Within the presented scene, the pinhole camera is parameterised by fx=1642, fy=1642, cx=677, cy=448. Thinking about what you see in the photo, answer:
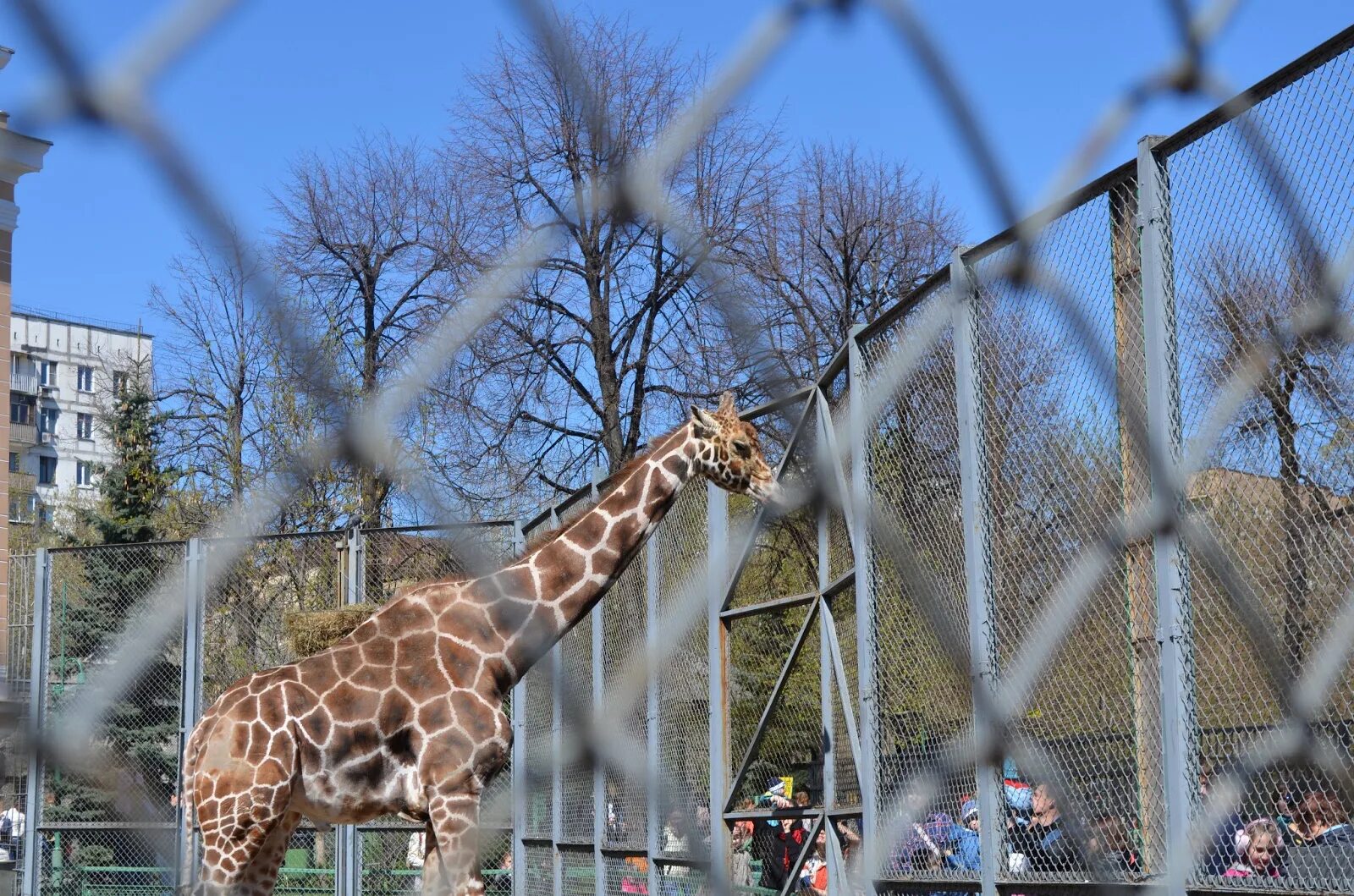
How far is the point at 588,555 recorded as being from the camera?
899 cm

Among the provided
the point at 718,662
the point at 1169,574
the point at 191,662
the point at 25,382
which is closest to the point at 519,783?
the point at 191,662

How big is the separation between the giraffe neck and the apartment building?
7.12 metres

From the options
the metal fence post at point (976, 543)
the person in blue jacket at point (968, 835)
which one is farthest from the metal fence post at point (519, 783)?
the metal fence post at point (976, 543)

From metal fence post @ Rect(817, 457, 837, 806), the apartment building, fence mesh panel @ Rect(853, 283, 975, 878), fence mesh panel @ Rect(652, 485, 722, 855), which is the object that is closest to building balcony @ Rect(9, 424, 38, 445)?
the apartment building

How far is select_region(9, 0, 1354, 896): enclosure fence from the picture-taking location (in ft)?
9.00

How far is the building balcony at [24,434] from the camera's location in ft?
5.24

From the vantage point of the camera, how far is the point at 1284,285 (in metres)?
4.53

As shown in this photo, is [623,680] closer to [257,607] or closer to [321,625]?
[321,625]

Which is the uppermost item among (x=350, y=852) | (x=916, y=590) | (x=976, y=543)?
(x=976, y=543)

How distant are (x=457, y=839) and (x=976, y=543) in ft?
11.6

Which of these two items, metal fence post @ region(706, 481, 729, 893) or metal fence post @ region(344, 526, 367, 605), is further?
metal fence post @ region(344, 526, 367, 605)

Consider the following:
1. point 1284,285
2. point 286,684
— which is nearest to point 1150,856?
point 1284,285

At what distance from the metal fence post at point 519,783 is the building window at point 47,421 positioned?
11.9 metres

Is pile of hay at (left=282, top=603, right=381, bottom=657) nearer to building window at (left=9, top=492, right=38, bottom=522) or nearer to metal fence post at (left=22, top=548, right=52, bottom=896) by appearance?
metal fence post at (left=22, top=548, right=52, bottom=896)
